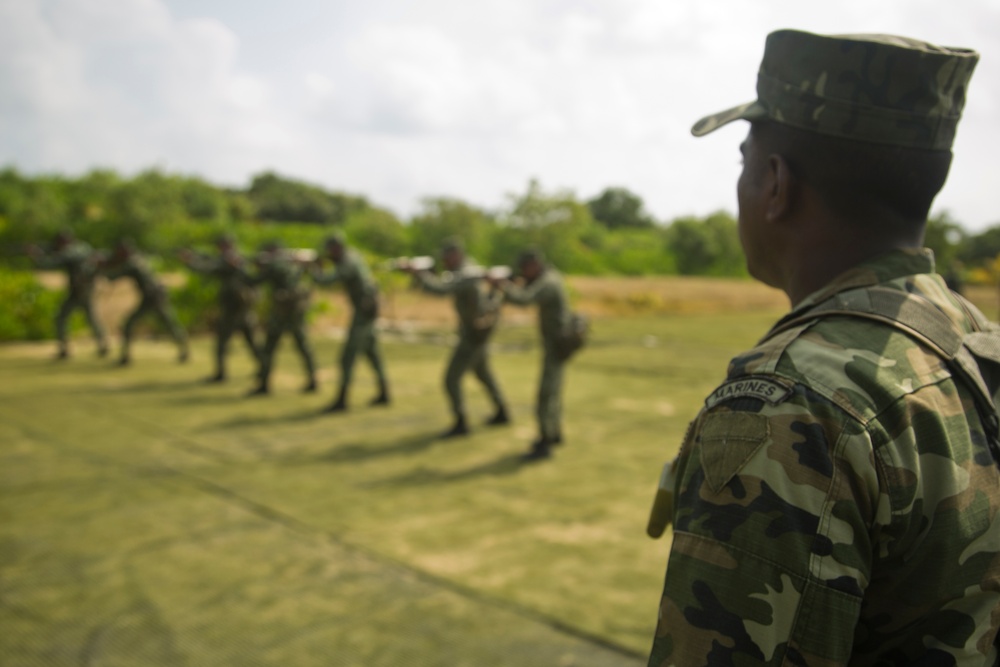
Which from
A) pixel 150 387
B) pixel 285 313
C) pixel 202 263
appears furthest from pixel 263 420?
pixel 202 263

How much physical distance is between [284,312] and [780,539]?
9.44 m

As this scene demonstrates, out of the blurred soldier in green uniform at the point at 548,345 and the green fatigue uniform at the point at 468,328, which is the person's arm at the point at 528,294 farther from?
the green fatigue uniform at the point at 468,328

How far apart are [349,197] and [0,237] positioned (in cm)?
1970

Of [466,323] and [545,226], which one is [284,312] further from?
[545,226]

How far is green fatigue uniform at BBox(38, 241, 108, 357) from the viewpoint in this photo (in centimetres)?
A: 1248

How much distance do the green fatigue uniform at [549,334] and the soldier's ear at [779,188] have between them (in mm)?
5507

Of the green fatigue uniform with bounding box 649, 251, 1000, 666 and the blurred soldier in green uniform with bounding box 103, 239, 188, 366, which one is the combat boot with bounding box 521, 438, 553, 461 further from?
the blurred soldier in green uniform with bounding box 103, 239, 188, 366

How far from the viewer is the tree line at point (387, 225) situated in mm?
18641

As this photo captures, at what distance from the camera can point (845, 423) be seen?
1.09 metres

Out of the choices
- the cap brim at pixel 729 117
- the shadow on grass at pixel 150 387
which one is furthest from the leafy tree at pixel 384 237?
the cap brim at pixel 729 117

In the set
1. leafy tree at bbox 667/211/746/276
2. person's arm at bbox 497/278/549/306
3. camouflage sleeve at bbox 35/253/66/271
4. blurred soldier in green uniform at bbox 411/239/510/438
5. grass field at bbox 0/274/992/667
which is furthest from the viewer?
leafy tree at bbox 667/211/746/276

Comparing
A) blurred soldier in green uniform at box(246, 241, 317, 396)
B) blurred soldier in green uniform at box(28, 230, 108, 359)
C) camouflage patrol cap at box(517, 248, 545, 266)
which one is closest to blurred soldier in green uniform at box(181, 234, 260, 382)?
blurred soldier in green uniform at box(246, 241, 317, 396)

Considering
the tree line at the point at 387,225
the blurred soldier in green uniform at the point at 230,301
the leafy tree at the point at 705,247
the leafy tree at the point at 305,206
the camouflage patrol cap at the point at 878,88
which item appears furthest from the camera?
the leafy tree at the point at 305,206

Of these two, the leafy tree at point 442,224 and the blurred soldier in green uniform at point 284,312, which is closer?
the blurred soldier in green uniform at point 284,312
